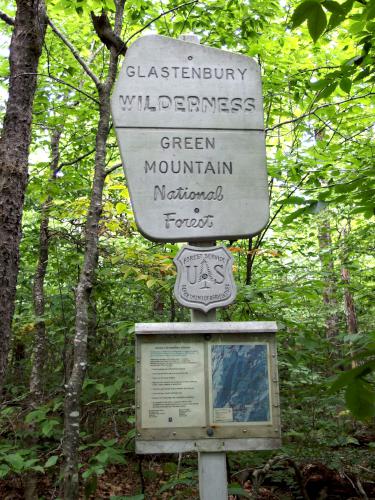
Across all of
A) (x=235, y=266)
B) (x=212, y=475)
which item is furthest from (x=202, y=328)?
(x=235, y=266)

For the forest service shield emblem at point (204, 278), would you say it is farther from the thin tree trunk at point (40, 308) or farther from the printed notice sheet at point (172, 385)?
the thin tree trunk at point (40, 308)

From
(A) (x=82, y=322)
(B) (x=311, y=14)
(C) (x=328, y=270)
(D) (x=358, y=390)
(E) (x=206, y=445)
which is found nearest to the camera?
(D) (x=358, y=390)

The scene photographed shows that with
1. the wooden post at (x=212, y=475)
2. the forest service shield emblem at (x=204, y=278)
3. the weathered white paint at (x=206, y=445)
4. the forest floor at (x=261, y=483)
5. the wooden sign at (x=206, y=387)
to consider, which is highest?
the forest service shield emblem at (x=204, y=278)

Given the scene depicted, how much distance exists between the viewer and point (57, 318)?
5.70 metres

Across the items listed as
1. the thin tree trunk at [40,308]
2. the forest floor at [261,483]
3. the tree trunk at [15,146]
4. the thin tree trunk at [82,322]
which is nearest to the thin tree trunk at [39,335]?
the thin tree trunk at [40,308]

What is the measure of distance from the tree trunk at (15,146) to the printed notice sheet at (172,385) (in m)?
1.41

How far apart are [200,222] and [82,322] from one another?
1.71m

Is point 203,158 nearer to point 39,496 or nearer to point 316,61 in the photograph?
point 39,496

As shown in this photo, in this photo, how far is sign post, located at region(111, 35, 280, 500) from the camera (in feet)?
6.99

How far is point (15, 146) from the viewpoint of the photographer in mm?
3334

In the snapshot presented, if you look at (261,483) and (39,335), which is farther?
(39,335)

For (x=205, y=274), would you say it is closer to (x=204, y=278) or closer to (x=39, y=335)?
(x=204, y=278)

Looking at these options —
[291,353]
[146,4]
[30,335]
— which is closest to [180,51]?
[291,353]

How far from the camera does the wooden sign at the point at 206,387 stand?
6.89 ft
